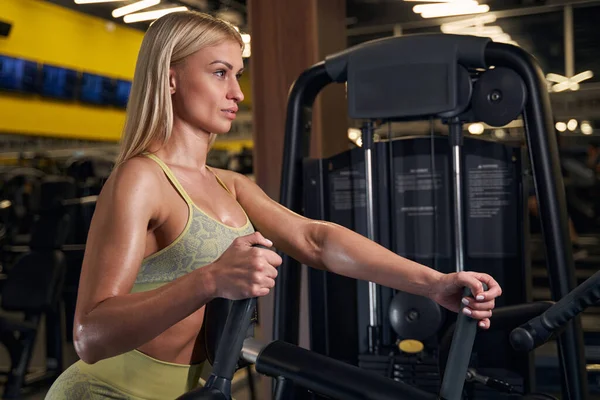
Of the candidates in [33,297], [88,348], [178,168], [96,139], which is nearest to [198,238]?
[178,168]

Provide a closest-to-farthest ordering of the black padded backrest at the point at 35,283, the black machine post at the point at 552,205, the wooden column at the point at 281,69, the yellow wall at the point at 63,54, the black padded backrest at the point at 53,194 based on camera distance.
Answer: the black machine post at the point at 552,205 < the wooden column at the point at 281,69 < the black padded backrest at the point at 35,283 < the black padded backrest at the point at 53,194 < the yellow wall at the point at 63,54

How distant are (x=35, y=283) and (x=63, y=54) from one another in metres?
5.55

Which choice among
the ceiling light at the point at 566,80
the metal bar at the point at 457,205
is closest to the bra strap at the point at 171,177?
the metal bar at the point at 457,205

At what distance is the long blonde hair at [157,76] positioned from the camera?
47.1 inches

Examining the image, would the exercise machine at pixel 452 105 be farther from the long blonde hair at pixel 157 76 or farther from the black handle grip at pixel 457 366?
the long blonde hair at pixel 157 76

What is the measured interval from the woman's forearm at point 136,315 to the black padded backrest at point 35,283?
3.65m

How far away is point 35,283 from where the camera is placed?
14.7 feet

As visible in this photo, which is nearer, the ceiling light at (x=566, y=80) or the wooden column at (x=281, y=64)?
the wooden column at (x=281, y=64)

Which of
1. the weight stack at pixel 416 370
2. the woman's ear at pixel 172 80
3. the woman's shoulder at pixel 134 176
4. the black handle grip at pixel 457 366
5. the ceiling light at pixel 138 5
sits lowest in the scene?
the weight stack at pixel 416 370

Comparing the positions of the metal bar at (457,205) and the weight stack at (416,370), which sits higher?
the metal bar at (457,205)

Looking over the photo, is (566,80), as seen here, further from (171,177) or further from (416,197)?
(171,177)

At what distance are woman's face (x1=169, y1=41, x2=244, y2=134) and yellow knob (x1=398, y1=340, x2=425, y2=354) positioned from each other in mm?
1166

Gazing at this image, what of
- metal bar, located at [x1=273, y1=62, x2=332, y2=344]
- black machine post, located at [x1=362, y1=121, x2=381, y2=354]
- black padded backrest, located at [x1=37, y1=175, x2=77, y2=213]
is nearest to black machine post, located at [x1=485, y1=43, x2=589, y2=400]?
black machine post, located at [x1=362, y1=121, x2=381, y2=354]

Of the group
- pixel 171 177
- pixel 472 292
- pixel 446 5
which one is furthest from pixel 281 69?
pixel 446 5
